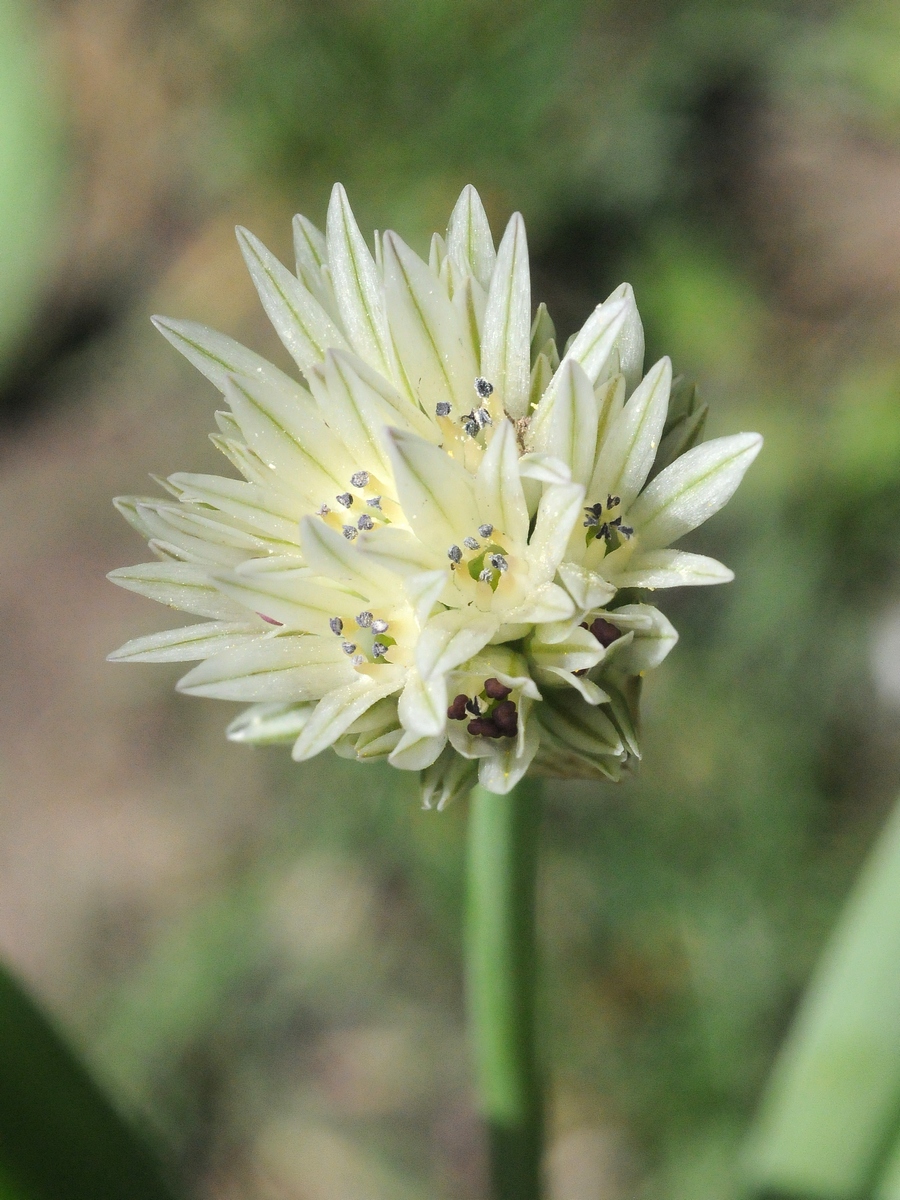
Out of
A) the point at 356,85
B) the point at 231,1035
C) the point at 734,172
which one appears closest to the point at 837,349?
the point at 734,172

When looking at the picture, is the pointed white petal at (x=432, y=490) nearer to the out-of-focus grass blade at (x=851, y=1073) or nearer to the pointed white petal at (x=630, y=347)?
the pointed white petal at (x=630, y=347)

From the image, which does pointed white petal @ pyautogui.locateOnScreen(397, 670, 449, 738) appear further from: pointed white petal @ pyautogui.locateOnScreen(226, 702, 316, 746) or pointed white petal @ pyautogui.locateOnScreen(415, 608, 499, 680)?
pointed white petal @ pyautogui.locateOnScreen(226, 702, 316, 746)

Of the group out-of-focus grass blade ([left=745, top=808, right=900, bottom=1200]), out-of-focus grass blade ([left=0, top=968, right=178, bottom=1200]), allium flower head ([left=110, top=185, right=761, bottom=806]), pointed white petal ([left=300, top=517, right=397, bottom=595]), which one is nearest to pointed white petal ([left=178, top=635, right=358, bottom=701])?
allium flower head ([left=110, top=185, right=761, bottom=806])

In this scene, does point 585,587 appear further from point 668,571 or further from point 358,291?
point 358,291

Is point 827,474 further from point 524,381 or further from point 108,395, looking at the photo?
point 108,395

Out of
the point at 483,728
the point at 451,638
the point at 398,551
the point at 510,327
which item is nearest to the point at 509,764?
the point at 483,728

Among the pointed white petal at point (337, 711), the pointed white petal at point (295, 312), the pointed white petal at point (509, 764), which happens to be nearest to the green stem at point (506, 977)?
the pointed white petal at point (509, 764)
